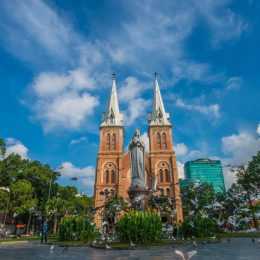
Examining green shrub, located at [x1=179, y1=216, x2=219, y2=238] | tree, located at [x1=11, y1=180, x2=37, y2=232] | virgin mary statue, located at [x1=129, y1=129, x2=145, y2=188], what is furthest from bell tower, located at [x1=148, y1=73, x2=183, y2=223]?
green shrub, located at [x1=179, y1=216, x2=219, y2=238]

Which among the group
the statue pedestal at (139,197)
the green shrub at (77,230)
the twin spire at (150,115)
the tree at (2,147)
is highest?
the twin spire at (150,115)

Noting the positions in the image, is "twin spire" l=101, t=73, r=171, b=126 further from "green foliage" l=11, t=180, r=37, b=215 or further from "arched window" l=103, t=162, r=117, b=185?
"green foliage" l=11, t=180, r=37, b=215

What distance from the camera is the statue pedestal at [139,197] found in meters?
19.5

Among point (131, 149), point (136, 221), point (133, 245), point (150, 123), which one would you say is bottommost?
point (133, 245)

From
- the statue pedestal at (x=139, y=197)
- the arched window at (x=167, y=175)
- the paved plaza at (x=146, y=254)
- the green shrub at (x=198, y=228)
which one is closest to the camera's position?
the paved plaza at (x=146, y=254)

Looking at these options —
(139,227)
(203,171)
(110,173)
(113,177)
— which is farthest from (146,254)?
(203,171)

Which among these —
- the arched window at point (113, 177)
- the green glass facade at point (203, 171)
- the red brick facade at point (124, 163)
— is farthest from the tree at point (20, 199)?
the green glass facade at point (203, 171)

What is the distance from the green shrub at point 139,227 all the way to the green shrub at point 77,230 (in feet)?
14.2

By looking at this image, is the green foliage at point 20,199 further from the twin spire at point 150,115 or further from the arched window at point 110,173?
the twin spire at point 150,115

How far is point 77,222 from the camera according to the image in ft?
57.5

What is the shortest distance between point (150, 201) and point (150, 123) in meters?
41.9

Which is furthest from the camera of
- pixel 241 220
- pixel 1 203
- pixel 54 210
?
pixel 54 210

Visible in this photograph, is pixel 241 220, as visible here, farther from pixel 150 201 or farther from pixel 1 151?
pixel 1 151

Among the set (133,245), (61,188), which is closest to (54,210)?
(61,188)
